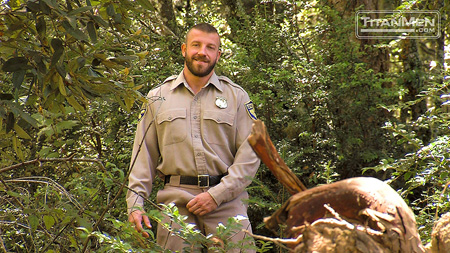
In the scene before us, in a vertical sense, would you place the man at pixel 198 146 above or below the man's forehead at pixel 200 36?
below

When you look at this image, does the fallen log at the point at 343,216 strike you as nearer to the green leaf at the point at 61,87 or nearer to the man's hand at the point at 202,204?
the green leaf at the point at 61,87

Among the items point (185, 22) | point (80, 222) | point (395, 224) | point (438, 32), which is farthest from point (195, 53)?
point (438, 32)

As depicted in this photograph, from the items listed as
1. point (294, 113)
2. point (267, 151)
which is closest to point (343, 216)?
→ point (267, 151)

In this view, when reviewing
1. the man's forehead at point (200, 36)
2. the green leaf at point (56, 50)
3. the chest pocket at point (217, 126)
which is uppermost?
the man's forehead at point (200, 36)

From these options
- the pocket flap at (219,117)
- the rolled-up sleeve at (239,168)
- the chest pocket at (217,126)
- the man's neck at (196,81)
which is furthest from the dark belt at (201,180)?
the man's neck at (196,81)

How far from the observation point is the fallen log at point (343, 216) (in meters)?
1.93

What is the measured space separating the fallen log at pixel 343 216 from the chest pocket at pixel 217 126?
1897 millimetres

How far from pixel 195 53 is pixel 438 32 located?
4.53 m

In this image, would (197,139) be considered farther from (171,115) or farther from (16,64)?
(16,64)

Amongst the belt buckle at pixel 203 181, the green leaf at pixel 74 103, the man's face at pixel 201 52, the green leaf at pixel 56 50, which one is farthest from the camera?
the man's face at pixel 201 52

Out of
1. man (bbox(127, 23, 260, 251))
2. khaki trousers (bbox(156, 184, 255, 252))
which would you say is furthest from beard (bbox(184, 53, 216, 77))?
khaki trousers (bbox(156, 184, 255, 252))

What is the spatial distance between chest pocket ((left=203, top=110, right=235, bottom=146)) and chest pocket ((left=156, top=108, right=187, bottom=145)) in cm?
A: 16

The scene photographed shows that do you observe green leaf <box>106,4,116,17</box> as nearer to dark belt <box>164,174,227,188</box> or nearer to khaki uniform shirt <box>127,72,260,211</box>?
khaki uniform shirt <box>127,72,260,211</box>

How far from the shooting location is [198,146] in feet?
13.0
